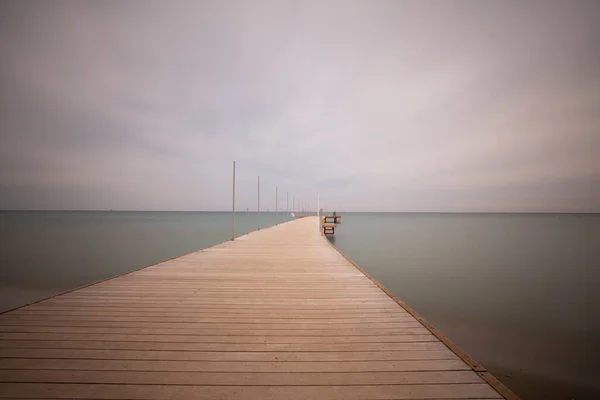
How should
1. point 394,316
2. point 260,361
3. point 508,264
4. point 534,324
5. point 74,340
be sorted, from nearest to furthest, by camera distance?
point 260,361
point 74,340
point 394,316
point 534,324
point 508,264

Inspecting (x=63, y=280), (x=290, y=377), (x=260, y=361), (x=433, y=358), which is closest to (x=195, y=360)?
(x=260, y=361)

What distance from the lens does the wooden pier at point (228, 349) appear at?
2104mm

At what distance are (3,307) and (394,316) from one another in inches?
512

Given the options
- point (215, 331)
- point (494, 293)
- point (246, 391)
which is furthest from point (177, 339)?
point (494, 293)

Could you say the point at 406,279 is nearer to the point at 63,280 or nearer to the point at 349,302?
the point at 349,302

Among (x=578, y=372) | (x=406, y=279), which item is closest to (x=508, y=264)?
(x=406, y=279)

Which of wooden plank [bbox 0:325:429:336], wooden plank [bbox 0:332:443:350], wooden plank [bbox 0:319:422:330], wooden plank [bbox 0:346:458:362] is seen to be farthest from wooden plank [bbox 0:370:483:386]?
wooden plank [bbox 0:319:422:330]

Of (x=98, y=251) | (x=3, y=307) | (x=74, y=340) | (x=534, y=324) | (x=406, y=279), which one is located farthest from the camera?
(x=98, y=251)

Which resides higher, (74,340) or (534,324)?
(74,340)

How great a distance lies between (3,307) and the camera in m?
8.93

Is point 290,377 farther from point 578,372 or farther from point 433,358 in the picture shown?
point 578,372

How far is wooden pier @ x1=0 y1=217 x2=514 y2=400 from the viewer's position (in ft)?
6.90

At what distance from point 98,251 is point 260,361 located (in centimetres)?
2495

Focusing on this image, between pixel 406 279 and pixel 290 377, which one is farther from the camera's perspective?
pixel 406 279
